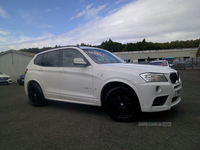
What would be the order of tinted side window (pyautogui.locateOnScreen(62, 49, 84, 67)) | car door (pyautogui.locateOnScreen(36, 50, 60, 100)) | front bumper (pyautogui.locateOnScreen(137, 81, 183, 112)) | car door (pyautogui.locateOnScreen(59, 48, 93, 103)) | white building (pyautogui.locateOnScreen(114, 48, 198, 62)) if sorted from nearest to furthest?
1. front bumper (pyautogui.locateOnScreen(137, 81, 183, 112))
2. car door (pyautogui.locateOnScreen(59, 48, 93, 103))
3. tinted side window (pyautogui.locateOnScreen(62, 49, 84, 67))
4. car door (pyautogui.locateOnScreen(36, 50, 60, 100))
5. white building (pyautogui.locateOnScreen(114, 48, 198, 62))

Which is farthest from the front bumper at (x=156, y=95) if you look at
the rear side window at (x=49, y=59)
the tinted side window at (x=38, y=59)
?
the tinted side window at (x=38, y=59)

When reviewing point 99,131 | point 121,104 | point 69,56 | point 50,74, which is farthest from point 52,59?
point 99,131

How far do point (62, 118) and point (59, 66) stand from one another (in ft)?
4.66

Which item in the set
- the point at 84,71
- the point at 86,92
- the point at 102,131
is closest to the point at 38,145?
the point at 102,131

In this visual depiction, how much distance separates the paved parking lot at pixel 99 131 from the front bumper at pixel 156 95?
375mm

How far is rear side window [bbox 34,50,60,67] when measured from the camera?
4.35 m

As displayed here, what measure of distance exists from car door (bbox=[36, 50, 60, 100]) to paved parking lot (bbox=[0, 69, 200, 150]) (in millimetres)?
693

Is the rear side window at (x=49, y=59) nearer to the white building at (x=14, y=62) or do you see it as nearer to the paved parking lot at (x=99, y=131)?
the paved parking lot at (x=99, y=131)

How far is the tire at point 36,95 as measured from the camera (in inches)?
181

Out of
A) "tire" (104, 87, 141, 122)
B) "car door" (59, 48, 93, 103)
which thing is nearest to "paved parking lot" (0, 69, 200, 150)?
"tire" (104, 87, 141, 122)

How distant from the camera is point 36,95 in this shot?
4734 millimetres

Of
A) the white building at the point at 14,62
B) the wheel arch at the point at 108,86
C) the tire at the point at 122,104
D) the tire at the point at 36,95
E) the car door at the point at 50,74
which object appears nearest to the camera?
the tire at the point at 122,104

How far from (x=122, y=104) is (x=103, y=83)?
2.02 feet

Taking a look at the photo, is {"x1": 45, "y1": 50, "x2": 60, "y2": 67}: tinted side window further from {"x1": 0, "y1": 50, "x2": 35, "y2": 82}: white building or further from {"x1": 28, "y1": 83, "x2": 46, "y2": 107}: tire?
{"x1": 0, "y1": 50, "x2": 35, "y2": 82}: white building
